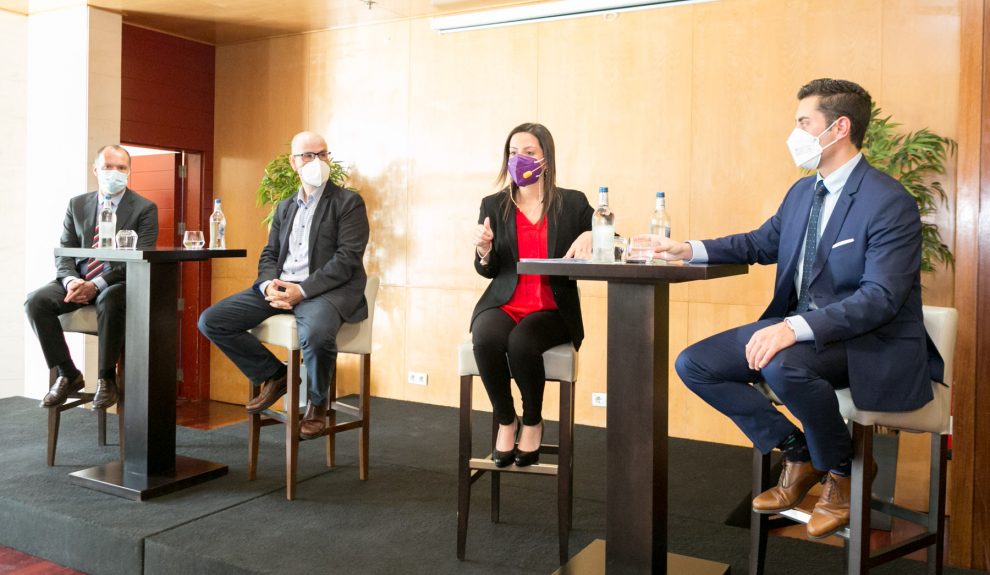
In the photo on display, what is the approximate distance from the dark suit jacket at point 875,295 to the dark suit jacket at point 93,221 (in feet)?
10.8

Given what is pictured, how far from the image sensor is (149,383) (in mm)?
3287

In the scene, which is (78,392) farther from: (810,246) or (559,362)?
(810,246)

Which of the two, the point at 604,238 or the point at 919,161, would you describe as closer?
the point at 604,238

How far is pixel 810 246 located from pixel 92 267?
3398 millimetres

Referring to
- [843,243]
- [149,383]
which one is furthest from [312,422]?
[843,243]

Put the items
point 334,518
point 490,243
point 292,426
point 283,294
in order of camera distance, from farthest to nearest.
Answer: point 283,294 → point 292,426 → point 334,518 → point 490,243

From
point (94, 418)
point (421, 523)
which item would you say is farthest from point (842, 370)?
point (94, 418)

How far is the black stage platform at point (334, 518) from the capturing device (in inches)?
104

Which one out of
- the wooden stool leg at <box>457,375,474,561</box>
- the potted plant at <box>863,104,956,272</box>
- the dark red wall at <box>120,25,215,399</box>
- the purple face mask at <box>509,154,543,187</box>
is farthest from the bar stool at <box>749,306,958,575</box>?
the dark red wall at <box>120,25,215,399</box>

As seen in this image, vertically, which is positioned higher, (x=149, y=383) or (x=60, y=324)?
(x=60, y=324)

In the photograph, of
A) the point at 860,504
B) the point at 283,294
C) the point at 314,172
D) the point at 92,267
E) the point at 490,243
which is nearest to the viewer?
the point at 860,504

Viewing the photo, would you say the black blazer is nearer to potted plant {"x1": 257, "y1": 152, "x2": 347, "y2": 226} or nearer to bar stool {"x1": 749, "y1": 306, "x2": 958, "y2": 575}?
bar stool {"x1": 749, "y1": 306, "x2": 958, "y2": 575}

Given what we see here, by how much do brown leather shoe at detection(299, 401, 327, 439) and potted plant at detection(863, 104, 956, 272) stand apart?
276 cm

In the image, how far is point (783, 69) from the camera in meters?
4.30
